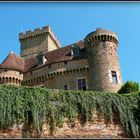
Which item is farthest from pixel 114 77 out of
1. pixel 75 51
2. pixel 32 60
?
pixel 32 60

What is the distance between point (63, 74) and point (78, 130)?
13.9 metres

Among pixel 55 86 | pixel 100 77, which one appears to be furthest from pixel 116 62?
pixel 55 86

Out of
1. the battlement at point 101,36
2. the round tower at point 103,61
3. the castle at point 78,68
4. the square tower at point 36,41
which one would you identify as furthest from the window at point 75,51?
the square tower at point 36,41

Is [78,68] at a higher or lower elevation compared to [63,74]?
higher

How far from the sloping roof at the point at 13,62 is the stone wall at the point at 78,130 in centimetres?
1677

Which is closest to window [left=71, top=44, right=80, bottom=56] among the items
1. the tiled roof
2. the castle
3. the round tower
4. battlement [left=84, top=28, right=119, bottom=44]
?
the castle

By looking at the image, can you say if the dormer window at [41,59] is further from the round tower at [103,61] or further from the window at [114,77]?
the window at [114,77]

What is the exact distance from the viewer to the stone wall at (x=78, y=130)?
59.1 feet

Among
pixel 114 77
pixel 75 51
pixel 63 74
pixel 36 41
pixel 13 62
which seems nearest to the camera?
pixel 114 77

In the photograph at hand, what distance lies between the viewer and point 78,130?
63.1 feet

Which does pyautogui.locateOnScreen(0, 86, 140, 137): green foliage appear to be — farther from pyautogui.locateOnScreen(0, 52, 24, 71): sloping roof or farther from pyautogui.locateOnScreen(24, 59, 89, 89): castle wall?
pyautogui.locateOnScreen(0, 52, 24, 71): sloping roof

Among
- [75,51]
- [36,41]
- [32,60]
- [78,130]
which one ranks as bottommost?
[78,130]

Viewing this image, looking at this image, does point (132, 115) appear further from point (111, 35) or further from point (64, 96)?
point (111, 35)

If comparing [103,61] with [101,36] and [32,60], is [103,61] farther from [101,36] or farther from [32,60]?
[32,60]
